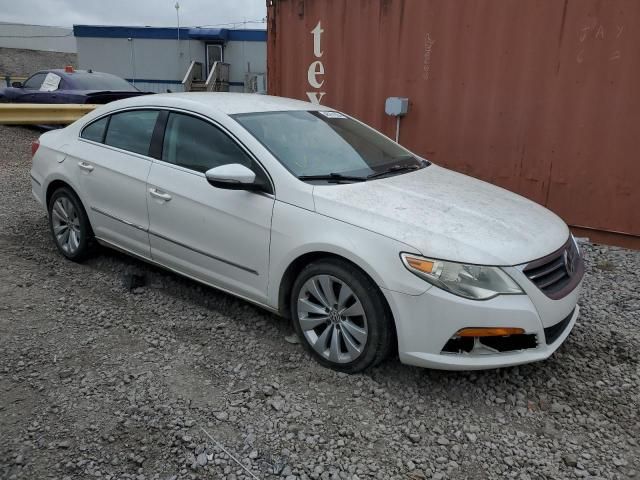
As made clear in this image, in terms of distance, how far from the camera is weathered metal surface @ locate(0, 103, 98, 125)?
9.11 metres

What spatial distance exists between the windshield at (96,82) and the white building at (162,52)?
13649mm

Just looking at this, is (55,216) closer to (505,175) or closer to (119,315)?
(119,315)

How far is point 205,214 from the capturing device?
364 centimetres

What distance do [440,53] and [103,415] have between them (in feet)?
17.4

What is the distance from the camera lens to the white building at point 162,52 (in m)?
24.8

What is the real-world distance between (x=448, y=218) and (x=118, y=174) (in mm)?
2508

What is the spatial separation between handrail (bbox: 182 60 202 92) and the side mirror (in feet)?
72.0

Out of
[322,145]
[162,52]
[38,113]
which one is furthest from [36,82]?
[162,52]

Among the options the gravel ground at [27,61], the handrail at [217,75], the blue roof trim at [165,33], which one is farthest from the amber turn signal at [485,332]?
the gravel ground at [27,61]

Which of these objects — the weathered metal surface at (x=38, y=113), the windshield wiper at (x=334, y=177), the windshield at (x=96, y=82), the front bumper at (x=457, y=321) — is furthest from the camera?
the windshield at (x=96, y=82)

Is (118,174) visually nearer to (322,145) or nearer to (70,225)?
(70,225)

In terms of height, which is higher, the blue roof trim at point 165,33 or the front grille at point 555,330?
the blue roof trim at point 165,33

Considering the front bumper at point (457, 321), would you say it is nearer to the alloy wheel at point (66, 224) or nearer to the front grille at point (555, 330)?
the front grille at point (555, 330)

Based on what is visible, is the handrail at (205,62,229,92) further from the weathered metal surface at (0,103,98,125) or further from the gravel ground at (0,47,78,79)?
the gravel ground at (0,47,78,79)
